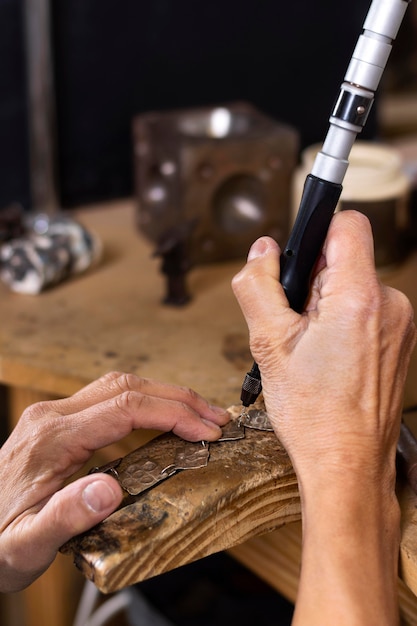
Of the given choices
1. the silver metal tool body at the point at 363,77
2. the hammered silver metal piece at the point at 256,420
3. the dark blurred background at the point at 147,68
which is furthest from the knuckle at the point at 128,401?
the dark blurred background at the point at 147,68

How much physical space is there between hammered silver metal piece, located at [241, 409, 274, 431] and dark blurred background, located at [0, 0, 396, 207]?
2.97ft

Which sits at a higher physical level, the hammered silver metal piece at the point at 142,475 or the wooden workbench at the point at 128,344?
the hammered silver metal piece at the point at 142,475

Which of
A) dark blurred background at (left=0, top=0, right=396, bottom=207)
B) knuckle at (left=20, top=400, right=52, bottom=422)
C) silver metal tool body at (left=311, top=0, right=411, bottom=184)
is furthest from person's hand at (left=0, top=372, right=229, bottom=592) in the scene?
dark blurred background at (left=0, top=0, right=396, bottom=207)

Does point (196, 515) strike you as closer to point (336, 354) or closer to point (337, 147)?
point (336, 354)

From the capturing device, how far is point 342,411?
684mm

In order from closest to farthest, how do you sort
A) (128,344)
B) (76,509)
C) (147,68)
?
(76,509)
(128,344)
(147,68)

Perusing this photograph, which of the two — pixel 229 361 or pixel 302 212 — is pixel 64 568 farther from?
pixel 302 212

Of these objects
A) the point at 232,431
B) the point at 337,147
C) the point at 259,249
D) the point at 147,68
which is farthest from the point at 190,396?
the point at 147,68

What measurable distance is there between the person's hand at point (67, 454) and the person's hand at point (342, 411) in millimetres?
113

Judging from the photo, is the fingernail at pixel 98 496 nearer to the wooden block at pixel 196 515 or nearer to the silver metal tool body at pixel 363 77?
the wooden block at pixel 196 515

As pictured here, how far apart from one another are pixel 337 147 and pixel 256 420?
0.28 metres

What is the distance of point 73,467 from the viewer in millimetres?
780

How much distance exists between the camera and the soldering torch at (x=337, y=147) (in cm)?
69

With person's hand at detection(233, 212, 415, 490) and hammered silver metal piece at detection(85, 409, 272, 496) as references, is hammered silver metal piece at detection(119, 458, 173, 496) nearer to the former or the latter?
hammered silver metal piece at detection(85, 409, 272, 496)
